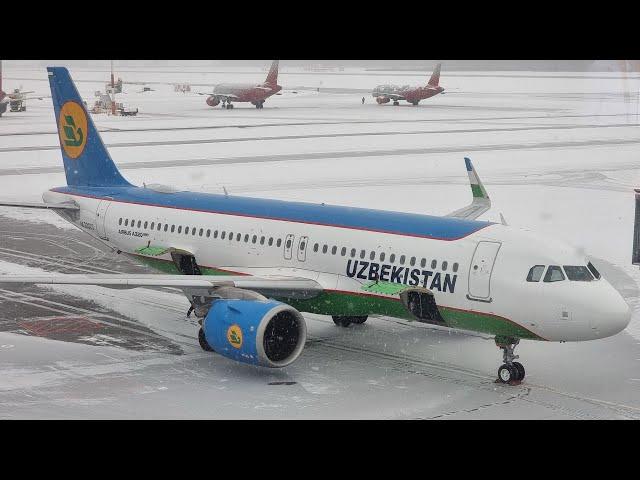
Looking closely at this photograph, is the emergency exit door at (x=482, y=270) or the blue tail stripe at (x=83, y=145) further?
the blue tail stripe at (x=83, y=145)

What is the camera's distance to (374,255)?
78.1 feet

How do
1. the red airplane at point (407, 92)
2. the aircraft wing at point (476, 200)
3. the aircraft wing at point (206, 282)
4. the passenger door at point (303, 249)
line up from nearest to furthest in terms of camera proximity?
the aircraft wing at point (206, 282) → the passenger door at point (303, 249) → the aircraft wing at point (476, 200) → the red airplane at point (407, 92)

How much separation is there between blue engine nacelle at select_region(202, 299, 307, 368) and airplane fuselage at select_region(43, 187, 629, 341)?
2.43m

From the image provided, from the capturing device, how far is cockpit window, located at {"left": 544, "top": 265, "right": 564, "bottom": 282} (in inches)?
840

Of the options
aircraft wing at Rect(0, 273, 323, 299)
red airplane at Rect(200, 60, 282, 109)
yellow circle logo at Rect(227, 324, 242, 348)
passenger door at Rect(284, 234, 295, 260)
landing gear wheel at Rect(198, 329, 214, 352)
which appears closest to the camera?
yellow circle logo at Rect(227, 324, 242, 348)

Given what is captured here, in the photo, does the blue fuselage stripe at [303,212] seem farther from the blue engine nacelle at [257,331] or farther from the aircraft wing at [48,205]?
the blue engine nacelle at [257,331]

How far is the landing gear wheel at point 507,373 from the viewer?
21969 millimetres

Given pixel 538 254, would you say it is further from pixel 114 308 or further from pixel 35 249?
pixel 35 249

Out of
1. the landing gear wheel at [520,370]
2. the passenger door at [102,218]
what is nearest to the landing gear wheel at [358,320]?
the landing gear wheel at [520,370]

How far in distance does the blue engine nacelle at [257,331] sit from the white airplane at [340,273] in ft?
0.09

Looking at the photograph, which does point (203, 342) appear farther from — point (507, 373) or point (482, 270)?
point (507, 373)

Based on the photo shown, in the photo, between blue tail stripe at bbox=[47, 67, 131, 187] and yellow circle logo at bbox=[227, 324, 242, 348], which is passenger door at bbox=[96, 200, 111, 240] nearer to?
blue tail stripe at bbox=[47, 67, 131, 187]

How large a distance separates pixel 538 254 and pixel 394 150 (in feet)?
152

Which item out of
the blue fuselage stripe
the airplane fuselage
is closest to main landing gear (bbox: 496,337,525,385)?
the airplane fuselage
